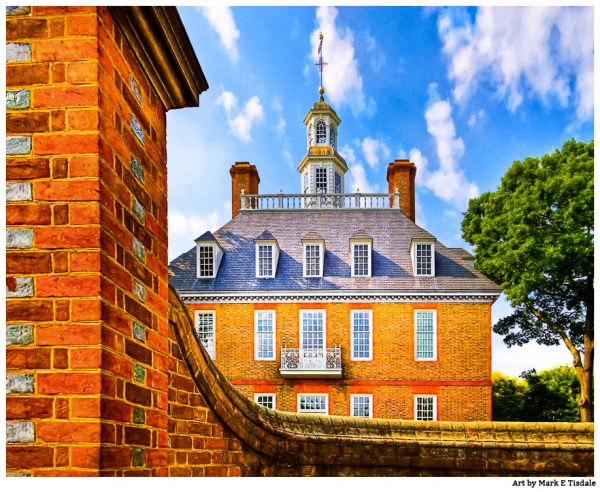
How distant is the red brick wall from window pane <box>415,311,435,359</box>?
0.90 feet

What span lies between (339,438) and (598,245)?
3.13m

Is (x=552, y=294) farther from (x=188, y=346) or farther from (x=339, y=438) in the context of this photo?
(x=188, y=346)

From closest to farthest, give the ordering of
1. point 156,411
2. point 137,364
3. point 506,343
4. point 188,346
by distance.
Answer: point 137,364, point 156,411, point 188,346, point 506,343

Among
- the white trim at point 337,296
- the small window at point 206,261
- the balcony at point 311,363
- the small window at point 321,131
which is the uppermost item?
the small window at point 321,131

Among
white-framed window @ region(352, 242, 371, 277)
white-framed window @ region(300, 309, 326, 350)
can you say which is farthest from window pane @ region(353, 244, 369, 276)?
white-framed window @ region(300, 309, 326, 350)

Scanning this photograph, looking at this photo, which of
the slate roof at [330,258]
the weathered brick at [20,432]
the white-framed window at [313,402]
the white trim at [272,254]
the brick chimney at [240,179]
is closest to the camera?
the weathered brick at [20,432]

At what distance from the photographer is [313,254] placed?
28203 mm

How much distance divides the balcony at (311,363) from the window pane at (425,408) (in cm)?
323

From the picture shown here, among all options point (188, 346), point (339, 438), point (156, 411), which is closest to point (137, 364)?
point (156, 411)

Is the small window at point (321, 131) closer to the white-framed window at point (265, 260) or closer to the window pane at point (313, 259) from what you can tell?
the window pane at point (313, 259)

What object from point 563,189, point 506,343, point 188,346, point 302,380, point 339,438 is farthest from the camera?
point 506,343

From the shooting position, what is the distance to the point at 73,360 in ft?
8.70

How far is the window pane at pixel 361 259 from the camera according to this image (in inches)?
1097

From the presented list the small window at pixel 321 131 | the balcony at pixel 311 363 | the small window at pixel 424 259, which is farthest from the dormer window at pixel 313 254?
Result: the small window at pixel 321 131
